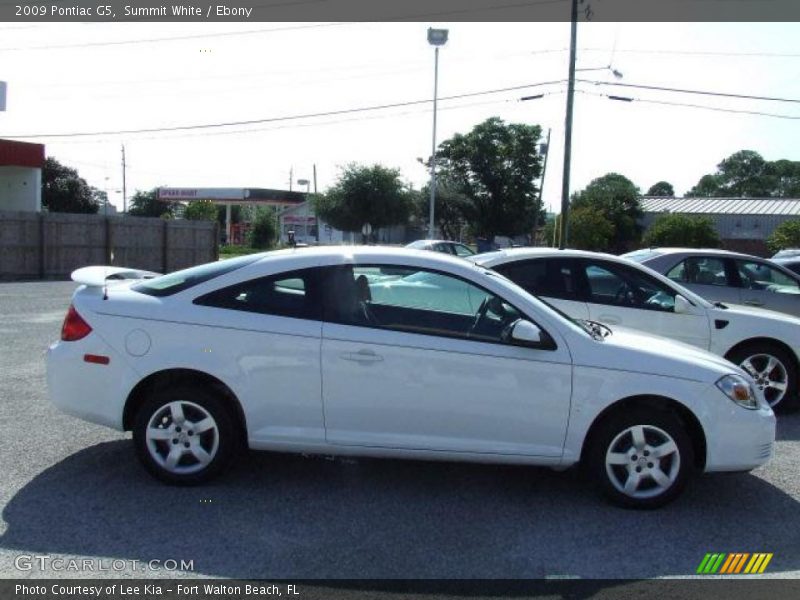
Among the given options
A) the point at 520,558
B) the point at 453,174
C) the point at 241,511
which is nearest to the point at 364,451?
the point at 241,511

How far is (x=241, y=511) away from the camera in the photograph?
455cm

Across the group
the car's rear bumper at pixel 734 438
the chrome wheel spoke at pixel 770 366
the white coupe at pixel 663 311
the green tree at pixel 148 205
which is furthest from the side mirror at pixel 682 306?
the green tree at pixel 148 205

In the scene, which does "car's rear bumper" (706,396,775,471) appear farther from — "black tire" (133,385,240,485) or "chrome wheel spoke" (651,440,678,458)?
"black tire" (133,385,240,485)

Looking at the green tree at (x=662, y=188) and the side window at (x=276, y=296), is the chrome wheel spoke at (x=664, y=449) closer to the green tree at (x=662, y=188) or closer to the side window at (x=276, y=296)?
the side window at (x=276, y=296)

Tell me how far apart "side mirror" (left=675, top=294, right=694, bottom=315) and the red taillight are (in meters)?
5.32

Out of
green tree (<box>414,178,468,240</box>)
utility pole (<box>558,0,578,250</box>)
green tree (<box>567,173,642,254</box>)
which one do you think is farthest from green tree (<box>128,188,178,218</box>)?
utility pole (<box>558,0,578,250</box>)

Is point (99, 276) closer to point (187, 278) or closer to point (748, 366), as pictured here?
point (187, 278)

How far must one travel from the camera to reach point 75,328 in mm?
4965

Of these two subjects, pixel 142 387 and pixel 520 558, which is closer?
pixel 520 558

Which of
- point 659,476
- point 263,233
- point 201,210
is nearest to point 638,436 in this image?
point 659,476

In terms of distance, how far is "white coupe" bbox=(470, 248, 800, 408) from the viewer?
7.34 metres

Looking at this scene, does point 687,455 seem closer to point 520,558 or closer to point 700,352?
point 700,352

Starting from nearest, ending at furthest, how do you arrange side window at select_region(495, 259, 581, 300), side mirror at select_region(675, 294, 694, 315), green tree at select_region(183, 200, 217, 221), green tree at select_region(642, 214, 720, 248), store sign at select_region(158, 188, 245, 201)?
1. side mirror at select_region(675, 294, 694, 315)
2. side window at select_region(495, 259, 581, 300)
3. green tree at select_region(642, 214, 720, 248)
4. store sign at select_region(158, 188, 245, 201)
5. green tree at select_region(183, 200, 217, 221)

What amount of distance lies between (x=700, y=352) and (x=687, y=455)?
0.85 meters
